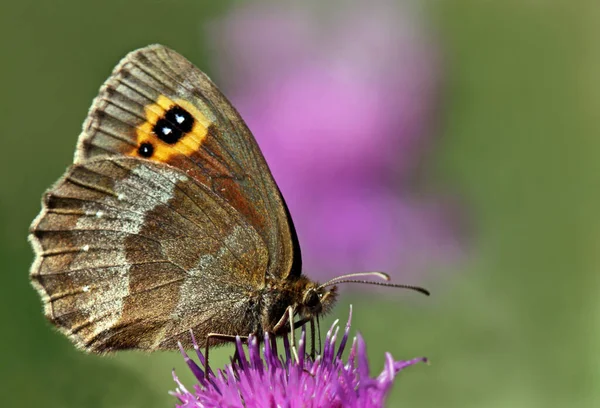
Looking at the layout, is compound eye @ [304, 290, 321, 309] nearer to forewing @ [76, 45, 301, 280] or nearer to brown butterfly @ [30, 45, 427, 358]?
brown butterfly @ [30, 45, 427, 358]

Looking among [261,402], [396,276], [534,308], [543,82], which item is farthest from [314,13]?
[261,402]

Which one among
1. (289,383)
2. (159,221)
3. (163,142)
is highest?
(163,142)

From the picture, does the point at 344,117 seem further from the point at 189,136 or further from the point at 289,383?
the point at 289,383

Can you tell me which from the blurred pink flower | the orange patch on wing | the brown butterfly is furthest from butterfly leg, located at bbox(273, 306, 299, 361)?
the blurred pink flower

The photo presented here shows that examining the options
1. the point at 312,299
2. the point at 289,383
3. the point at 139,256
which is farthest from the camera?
the point at 139,256

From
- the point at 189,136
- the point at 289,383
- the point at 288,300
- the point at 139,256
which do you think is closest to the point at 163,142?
the point at 189,136

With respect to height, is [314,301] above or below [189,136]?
below

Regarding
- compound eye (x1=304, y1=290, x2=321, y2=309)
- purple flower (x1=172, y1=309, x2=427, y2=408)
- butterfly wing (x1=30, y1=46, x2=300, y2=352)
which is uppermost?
butterfly wing (x1=30, y1=46, x2=300, y2=352)
